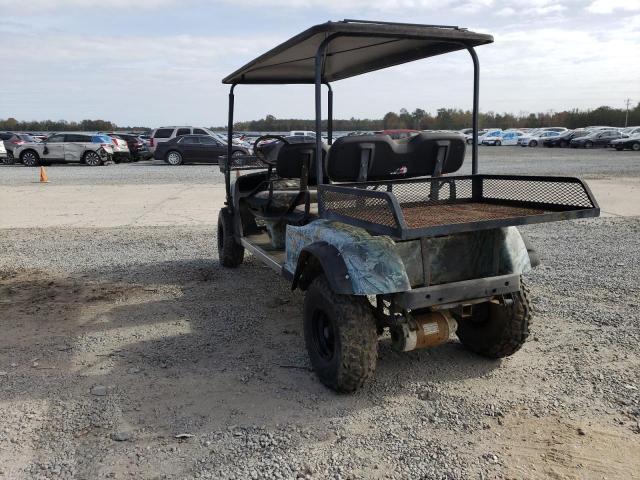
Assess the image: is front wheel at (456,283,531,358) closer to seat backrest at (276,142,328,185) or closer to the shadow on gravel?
the shadow on gravel

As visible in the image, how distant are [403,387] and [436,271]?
777mm

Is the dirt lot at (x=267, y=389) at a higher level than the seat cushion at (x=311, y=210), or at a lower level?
lower

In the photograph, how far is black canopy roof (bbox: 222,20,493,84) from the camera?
355 cm

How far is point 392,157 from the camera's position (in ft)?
13.3

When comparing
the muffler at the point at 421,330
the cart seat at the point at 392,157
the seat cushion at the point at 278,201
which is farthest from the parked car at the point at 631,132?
the muffler at the point at 421,330

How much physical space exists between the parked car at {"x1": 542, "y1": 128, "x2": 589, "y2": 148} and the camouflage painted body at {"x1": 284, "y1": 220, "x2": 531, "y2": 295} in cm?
4235

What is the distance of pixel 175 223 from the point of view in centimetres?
1012

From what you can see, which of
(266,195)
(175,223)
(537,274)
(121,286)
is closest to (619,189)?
(537,274)

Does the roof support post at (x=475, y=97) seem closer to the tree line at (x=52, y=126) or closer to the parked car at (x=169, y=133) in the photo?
the parked car at (x=169, y=133)

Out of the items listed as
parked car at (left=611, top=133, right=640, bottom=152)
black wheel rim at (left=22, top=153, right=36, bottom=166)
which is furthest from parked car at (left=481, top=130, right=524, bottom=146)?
black wheel rim at (left=22, top=153, right=36, bottom=166)

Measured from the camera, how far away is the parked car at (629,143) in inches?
1420

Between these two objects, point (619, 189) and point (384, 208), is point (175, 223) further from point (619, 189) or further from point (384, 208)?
point (619, 189)

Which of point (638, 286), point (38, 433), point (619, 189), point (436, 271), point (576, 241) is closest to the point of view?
point (38, 433)

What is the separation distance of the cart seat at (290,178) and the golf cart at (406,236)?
399 millimetres
